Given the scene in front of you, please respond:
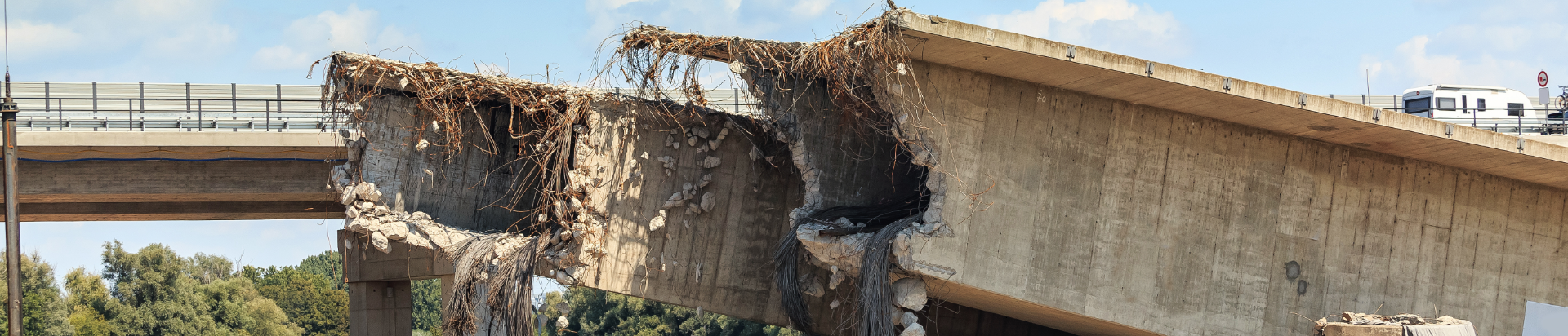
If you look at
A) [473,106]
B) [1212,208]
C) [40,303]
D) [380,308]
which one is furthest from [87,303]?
[1212,208]

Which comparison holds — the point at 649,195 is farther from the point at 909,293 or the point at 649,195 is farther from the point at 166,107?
the point at 166,107

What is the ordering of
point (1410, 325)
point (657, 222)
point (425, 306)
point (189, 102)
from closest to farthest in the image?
point (1410, 325)
point (657, 222)
point (189, 102)
point (425, 306)

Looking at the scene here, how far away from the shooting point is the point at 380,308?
15.9 meters

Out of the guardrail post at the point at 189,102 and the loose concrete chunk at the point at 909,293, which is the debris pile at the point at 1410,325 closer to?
the loose concrete chunk at the point at 909,293

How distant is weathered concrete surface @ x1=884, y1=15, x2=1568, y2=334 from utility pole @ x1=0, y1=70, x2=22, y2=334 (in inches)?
287

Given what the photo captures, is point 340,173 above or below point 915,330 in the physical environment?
above

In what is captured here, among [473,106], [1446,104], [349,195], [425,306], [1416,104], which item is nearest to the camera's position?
[473,106]

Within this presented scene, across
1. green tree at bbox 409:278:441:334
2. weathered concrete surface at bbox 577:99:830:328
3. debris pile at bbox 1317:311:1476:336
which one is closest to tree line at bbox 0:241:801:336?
green tree at bbox 409:278:441:334

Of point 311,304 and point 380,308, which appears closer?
point 380,308

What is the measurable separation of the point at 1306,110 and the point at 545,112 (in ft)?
Answer: 21.7

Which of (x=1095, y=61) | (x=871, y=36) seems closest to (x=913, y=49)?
(x=871, y=36)

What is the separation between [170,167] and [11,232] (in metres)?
6.18

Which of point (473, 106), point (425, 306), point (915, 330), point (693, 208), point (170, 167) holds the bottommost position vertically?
point (425, 306)

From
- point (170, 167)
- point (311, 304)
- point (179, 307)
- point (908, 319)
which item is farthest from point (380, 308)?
point (311, 304)
